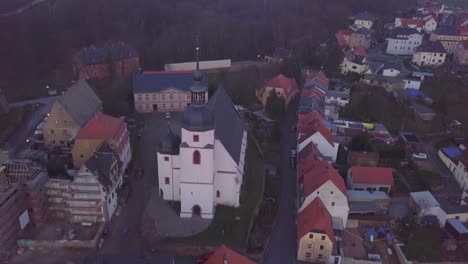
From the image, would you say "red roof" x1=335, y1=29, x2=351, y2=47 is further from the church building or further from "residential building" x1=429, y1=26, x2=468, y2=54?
the church building

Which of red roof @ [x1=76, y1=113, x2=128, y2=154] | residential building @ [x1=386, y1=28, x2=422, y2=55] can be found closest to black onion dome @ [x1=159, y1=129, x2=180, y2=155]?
red roof @ [x1=76, y1=113, x2=128, y2=154]

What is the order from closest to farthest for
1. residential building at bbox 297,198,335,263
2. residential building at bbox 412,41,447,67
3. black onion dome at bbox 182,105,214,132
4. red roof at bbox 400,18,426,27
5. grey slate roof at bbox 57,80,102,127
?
black onion dome at bbox 182,105,214,132 → residential building at bbox 297,198,335,263 → grey slate roof at bbox 57,80,102,127 → residential building at bbox 412,41,447,67 → red roof at bbox 400,18,426,27

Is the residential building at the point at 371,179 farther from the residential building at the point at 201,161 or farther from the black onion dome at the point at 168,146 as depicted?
the black onion dome at the point at 168,146

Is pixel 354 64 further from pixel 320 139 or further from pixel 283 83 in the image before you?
pixel 320 139

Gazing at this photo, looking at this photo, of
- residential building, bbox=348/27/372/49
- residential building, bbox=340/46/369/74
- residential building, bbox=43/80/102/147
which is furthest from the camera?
residential building, bbox=348/27/372/49

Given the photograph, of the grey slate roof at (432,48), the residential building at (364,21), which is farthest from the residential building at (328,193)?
the residential building at (364,21)

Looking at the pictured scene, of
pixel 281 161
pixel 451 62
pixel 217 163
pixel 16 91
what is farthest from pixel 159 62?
pixel 451 62

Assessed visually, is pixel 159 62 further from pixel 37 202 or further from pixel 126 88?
pixel 37 202
